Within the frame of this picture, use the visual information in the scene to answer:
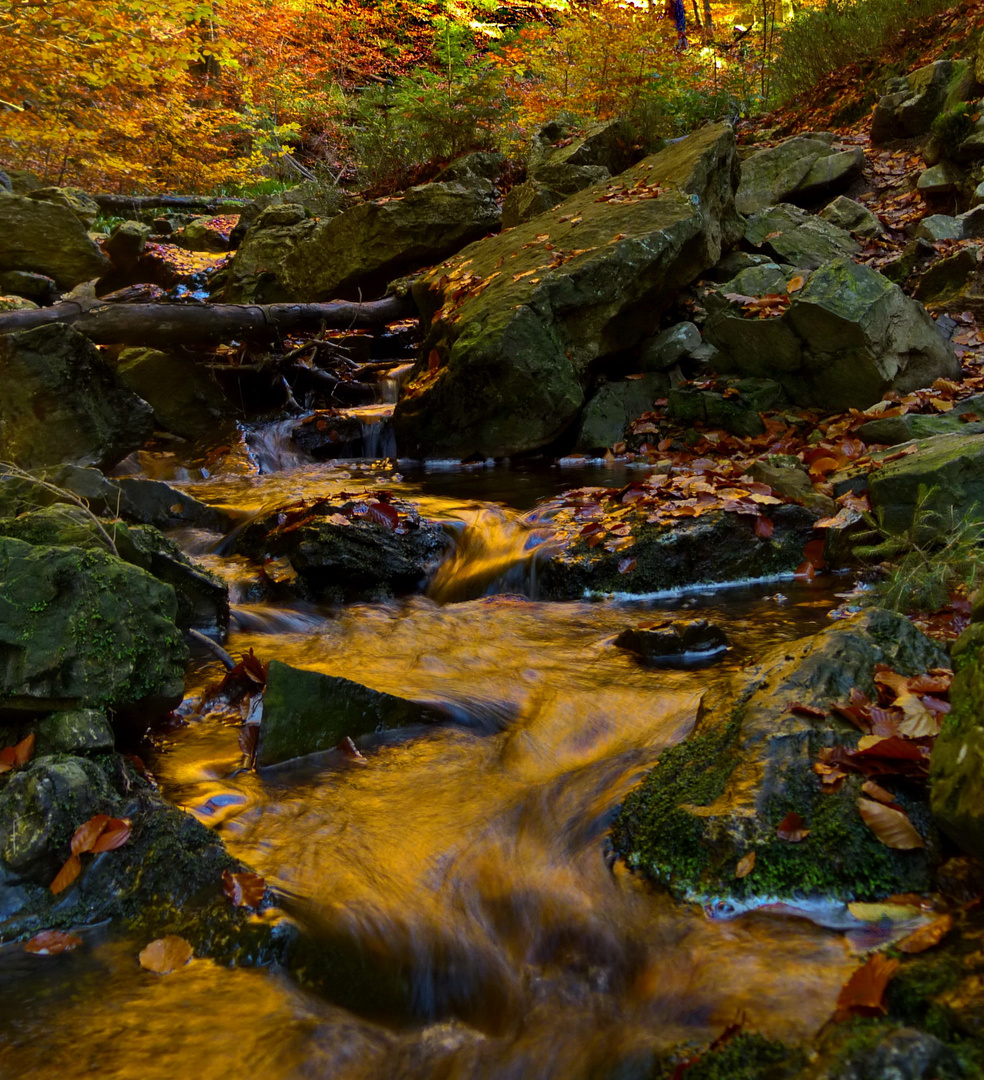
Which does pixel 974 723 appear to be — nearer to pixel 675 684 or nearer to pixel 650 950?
pixel 650 950

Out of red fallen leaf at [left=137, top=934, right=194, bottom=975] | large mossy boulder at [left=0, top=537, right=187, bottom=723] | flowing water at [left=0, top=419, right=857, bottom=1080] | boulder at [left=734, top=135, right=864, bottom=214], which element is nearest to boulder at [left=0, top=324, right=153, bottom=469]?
flowing water at [left=0, top=419, right=857, bottom=1080]

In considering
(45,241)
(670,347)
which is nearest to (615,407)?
(670,347)

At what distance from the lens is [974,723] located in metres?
1.76

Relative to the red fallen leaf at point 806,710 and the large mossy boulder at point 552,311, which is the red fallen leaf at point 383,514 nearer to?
the large mossy boulder at point 552,311

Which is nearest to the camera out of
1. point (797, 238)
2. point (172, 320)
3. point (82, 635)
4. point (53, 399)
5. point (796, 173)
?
point (82, 635)

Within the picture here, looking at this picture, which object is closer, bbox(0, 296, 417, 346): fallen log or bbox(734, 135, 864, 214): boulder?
bbox(0, 296, 417, 346): fallen log

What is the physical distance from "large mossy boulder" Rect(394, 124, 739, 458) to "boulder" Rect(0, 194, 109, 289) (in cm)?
821

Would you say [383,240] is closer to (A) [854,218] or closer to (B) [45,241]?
(B) [45,241]

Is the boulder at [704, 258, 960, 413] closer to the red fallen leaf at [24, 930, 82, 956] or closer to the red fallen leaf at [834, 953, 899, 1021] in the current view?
the red fallen leaf at [834, 953, 899, 1021]

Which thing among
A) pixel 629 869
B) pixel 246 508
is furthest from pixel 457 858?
pixel 246 508

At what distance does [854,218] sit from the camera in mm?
9438

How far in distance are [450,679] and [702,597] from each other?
5.64 feet

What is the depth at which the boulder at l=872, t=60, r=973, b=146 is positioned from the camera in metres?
9.85

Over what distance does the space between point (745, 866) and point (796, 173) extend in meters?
10.8
